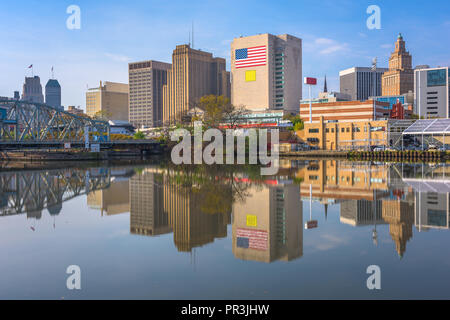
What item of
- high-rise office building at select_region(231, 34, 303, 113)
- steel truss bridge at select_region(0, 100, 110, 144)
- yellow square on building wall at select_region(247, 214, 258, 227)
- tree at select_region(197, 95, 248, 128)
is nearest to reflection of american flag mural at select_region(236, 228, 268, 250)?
yellow square on building wall at select_region(247, 214, 258, 227)

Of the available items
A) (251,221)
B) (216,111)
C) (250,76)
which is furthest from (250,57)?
(251,221)

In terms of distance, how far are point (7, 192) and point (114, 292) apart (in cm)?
2586

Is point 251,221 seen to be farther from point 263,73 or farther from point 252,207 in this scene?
point 263,73

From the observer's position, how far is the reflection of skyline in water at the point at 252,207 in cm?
1504

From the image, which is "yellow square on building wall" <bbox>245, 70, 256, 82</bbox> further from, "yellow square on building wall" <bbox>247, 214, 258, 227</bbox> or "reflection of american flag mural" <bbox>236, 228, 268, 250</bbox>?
"reflection of american flag mural" <bbox>236, 228, 268, 250</bbox>

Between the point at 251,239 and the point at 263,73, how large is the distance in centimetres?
17182

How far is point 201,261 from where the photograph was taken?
1235 cm

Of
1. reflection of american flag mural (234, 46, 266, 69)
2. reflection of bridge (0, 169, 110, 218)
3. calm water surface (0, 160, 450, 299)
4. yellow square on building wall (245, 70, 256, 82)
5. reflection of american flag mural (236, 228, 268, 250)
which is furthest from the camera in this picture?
yellow square on building wall (245, 70, 256, 82)

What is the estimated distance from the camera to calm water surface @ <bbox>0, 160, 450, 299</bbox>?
1004 cm

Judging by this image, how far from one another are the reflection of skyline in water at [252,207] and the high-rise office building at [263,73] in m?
151

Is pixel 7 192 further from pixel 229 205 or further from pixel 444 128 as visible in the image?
pixel 444 128

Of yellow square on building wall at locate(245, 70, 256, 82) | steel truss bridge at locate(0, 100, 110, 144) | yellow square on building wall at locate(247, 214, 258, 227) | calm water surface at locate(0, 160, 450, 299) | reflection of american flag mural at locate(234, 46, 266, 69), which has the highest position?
reflection of american flag mural at locate(234, 46, 266, 69)

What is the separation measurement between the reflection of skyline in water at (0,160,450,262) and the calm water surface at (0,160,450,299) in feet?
0.29
